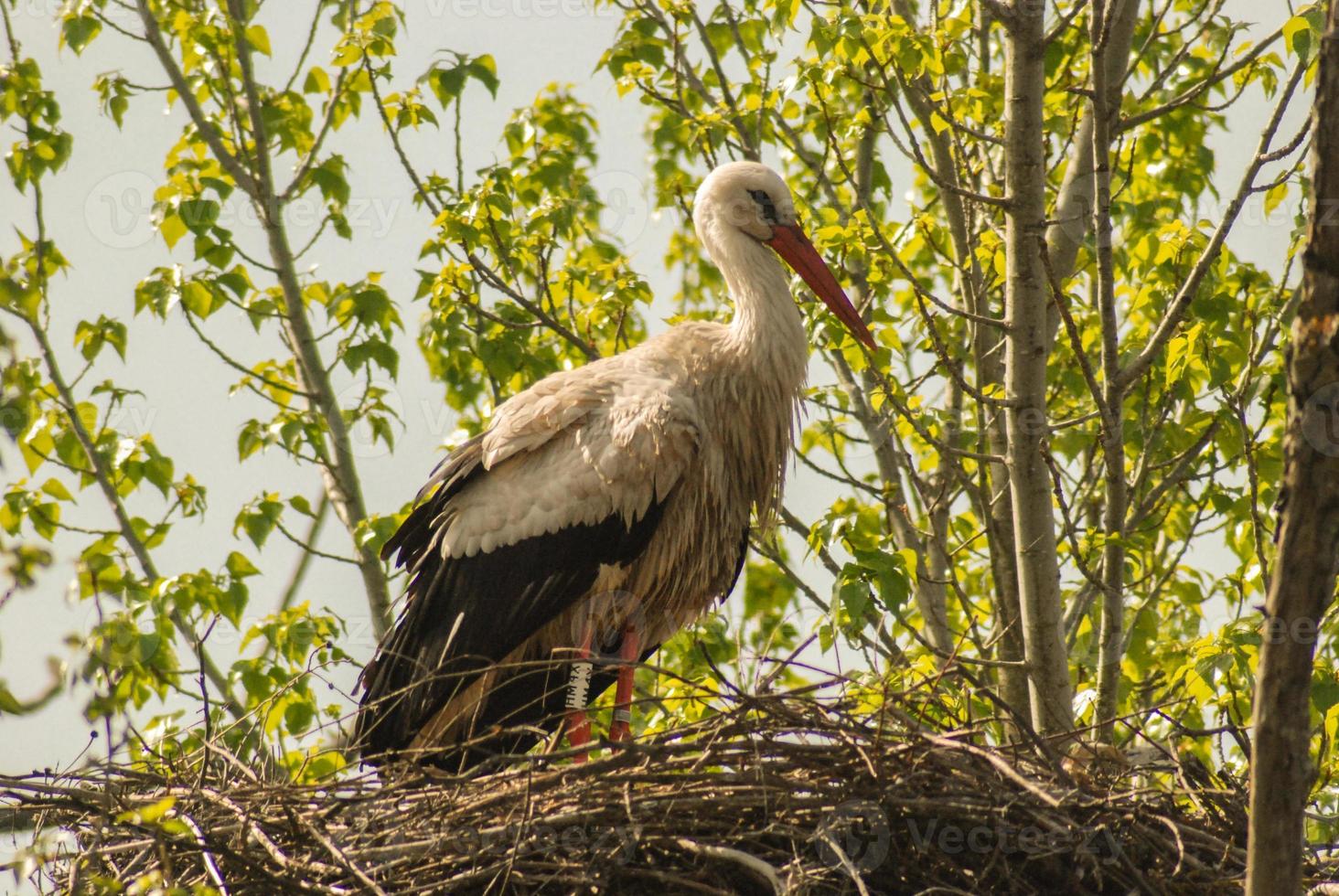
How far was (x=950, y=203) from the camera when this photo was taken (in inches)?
321

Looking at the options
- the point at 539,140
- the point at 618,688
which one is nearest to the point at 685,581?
the point at 618,688

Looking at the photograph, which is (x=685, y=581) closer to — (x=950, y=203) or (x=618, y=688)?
(x=618, y=688)

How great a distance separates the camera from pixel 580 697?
5809mm

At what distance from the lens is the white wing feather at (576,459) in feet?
18.9

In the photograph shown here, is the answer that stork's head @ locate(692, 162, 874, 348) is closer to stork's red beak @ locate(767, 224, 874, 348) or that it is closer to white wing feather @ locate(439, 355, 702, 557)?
stork's red beak @ locate(767, 224, 874, 348)

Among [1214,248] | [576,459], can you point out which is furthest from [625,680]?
[1214,248]

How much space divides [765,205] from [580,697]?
190cm

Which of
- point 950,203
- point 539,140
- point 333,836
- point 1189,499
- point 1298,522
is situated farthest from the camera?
point 539,140

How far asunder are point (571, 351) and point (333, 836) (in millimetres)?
4909

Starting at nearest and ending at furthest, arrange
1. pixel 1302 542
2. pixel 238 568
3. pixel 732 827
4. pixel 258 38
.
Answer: pixel 1302 542 → pixel 732 827 → pixel 238 568 → pixel 258 38

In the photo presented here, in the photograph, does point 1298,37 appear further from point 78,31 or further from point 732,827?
point 78,31

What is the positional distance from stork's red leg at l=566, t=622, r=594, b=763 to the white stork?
1cm

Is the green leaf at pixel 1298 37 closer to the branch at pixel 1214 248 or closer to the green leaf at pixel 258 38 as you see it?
the branch at pixel 1214 248

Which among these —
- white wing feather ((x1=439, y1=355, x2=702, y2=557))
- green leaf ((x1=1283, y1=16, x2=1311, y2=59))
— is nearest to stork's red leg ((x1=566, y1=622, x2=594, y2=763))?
white wing feather ((x1=439, y1=355, x2=702, y2=557))
